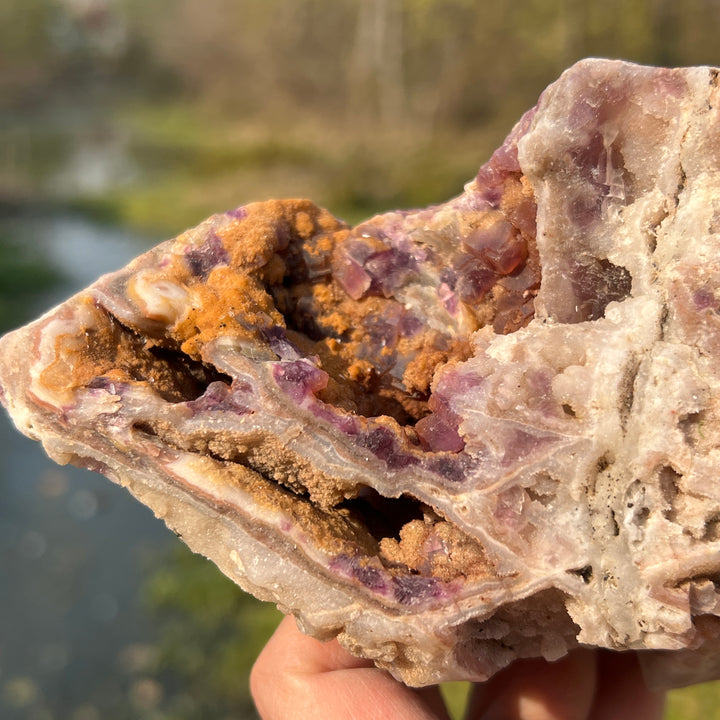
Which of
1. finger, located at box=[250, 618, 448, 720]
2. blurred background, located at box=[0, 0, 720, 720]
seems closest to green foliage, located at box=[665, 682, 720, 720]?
blurred background, located at box=[0, 0, 720, 720]

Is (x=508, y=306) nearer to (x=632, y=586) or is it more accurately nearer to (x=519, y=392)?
(x=519, y=392)

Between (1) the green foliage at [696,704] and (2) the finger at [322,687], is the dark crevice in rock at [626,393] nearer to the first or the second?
(2) the finger at [322,687]

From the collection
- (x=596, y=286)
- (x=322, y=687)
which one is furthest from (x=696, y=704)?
(x=596, y=286)

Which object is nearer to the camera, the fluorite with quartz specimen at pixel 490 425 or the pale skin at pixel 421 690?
the fluorite with quartz specimen at pixel 490 425

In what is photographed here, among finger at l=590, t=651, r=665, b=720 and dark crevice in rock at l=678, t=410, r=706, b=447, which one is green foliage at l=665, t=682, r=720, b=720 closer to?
finger at l=590, t=651, r=665, b=720

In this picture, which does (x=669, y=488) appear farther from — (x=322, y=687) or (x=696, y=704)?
(x=696, y=704)

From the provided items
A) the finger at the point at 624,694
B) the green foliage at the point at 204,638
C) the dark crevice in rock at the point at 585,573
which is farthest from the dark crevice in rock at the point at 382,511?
the green foliage at the point at 204,638
